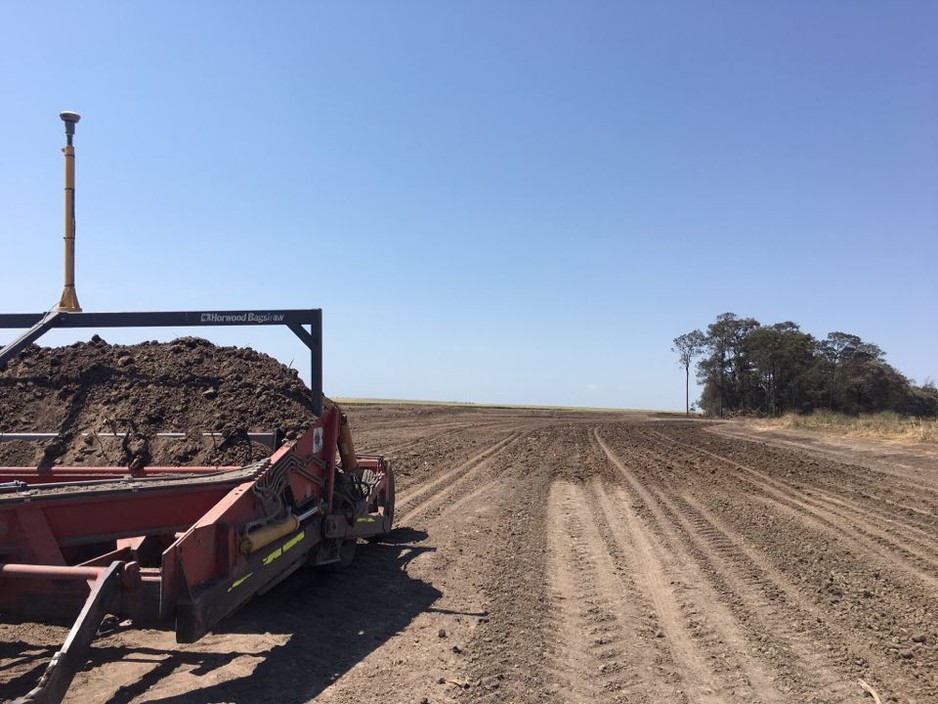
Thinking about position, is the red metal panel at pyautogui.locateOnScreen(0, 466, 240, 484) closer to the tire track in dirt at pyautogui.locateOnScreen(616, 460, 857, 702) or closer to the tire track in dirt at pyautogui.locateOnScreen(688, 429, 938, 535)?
the tire track in dirt at pyautogui.locateOnScreen(616, 460, 857, 702)

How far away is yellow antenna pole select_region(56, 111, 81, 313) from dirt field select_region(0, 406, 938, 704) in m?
3.13

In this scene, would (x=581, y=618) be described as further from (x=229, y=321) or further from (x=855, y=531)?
(x=855, y=531)

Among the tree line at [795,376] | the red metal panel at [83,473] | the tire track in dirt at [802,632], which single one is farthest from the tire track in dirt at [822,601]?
the tree line at [795,376]

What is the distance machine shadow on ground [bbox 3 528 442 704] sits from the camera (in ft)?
13.2

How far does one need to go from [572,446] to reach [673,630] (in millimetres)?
16430

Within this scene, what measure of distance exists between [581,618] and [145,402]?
14.0 feet

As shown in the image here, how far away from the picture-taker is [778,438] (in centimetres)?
2753

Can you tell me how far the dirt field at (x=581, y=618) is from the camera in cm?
420

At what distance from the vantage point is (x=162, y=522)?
4.42 meters

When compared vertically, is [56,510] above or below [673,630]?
above

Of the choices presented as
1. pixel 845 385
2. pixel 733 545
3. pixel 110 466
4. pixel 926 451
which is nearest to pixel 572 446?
pixel 926 451

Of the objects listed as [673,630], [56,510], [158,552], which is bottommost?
[673,630]

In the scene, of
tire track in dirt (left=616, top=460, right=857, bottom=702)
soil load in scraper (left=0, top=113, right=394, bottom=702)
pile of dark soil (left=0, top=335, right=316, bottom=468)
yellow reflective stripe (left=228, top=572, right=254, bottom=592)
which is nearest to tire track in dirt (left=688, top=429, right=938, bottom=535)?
tire track in dirt (left=616, top=460, right=857, bottom=702)

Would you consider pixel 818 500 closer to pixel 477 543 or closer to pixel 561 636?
pixel 477 543
